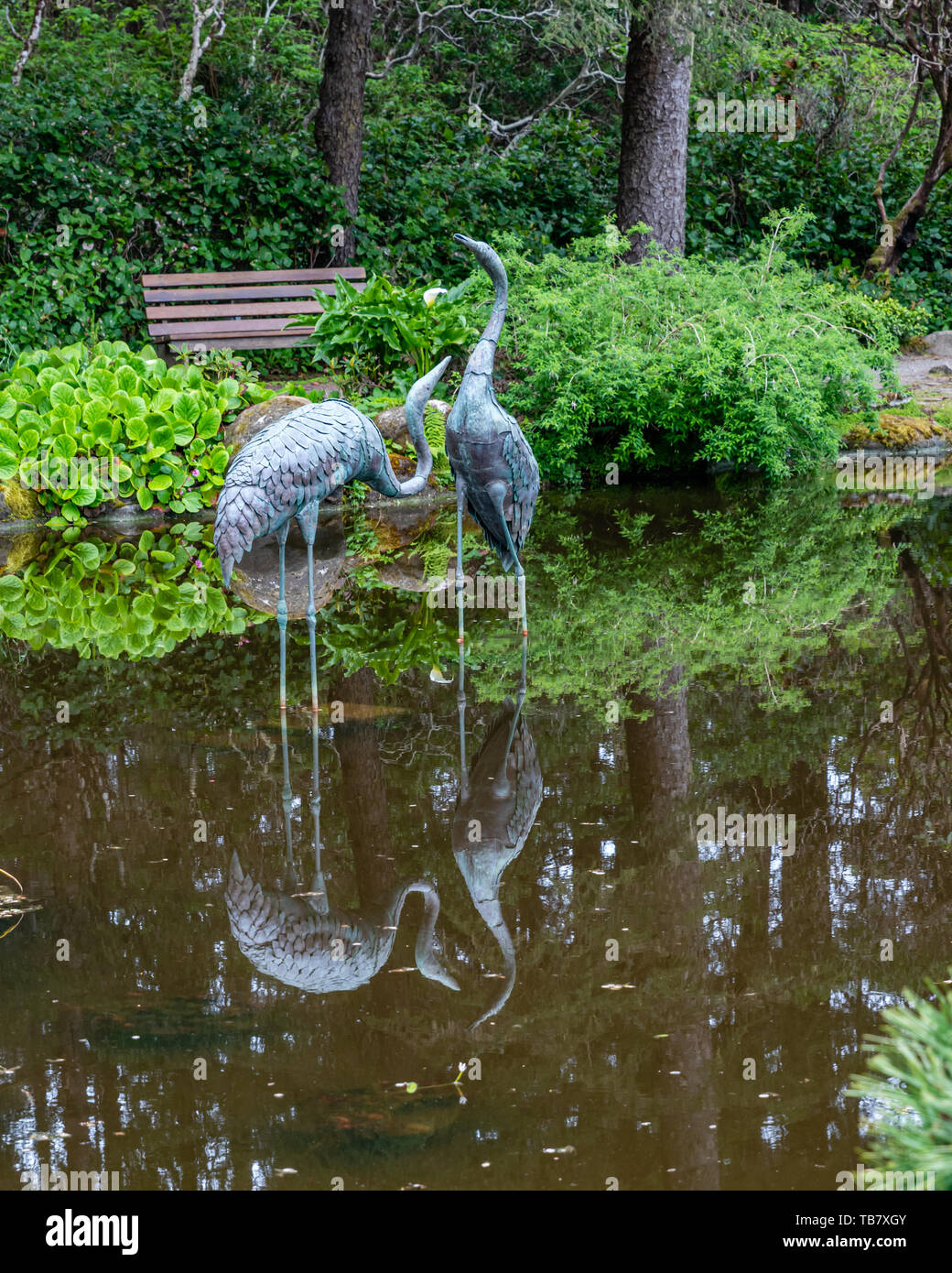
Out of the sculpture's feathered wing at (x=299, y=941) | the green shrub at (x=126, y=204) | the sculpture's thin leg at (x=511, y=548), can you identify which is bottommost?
the sculpture's feathered wing at (x=299, y=941)

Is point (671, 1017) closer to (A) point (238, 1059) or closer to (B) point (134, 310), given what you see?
(A) point (238, 1059)

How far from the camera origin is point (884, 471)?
12055mm

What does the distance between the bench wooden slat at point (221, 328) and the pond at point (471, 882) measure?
476 cm

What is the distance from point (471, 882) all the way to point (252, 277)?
979 centimetres

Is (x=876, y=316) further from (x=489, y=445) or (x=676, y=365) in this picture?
(x=489, y=445)

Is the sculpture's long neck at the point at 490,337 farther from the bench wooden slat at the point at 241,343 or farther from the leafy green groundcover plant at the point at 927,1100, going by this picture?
the bench wooden slat at the point at 241,343

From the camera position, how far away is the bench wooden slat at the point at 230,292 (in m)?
12.6

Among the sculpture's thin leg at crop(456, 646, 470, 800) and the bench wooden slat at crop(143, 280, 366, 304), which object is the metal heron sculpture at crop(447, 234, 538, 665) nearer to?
the sculpture's thin leg at crop(456, 646, 470, 800)

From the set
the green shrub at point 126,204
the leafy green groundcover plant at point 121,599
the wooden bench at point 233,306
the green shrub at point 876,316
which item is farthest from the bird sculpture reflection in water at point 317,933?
the green shrub at point 126,204

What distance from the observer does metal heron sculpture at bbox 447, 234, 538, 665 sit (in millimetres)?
6562

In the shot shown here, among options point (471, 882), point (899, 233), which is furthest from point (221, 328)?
point (471, 882)

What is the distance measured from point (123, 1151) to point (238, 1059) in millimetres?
435

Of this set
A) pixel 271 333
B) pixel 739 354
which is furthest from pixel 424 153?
pixel 739 354

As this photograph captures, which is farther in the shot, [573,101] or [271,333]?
[573,101]
